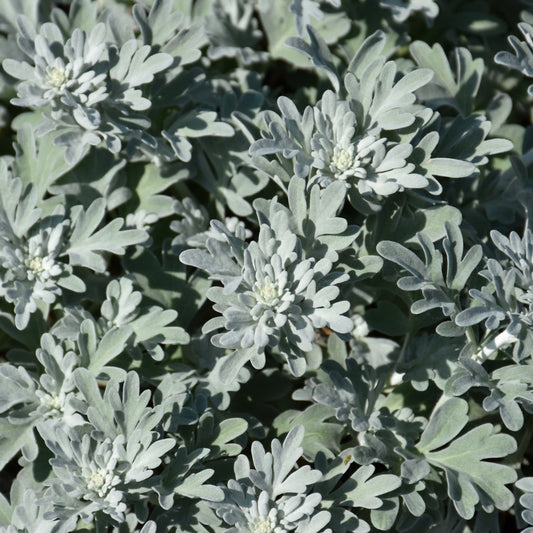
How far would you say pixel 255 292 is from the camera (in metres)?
2.30

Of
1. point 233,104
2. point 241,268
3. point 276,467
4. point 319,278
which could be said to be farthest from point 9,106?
point 276,467

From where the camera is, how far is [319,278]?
2279 mm

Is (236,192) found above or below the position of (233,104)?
below

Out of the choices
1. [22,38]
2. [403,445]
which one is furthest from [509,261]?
[22,38]

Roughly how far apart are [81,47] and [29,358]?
1169mm

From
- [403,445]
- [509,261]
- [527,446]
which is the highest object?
[509,261]

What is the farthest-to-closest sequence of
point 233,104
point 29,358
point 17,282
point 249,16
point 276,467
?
1. point 249,16
2. point 233,104
3. point 29,358
4. point 17,282
5. point 276,467

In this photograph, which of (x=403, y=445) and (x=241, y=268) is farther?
(x=403, y=445)

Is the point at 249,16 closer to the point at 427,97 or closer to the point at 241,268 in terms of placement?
the point at 427,97

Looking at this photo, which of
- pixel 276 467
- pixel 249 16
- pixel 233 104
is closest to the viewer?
pixel 276 467

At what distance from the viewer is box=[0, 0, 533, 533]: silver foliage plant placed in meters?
2.25

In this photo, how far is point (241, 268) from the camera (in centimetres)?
233

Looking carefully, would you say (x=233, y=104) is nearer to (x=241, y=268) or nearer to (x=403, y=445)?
(x=241, y=268)

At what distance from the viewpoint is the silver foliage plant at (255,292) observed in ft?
7.38
